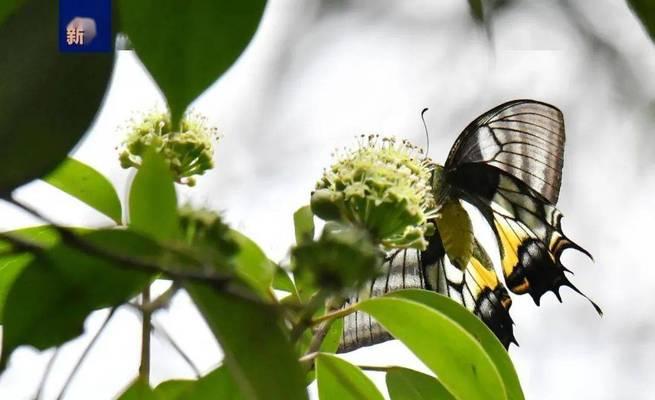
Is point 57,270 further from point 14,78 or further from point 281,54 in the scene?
point 281,54

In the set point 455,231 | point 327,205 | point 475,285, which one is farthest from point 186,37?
point 475,285

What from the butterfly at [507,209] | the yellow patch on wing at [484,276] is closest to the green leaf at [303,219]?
the butterfly at [507,209]

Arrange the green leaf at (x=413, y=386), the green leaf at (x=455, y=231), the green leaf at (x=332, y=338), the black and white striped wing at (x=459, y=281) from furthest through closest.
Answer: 1. the black and white striped wing at (x=459, y=281)
2. the green leaf at (x=455, y=231)
3. the green leaf at (x=332, y=338)
4. the green leaf at (x=413, y=386)

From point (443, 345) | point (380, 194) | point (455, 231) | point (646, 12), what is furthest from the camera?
point (455, 231)

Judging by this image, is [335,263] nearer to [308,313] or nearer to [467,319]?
[308,313]

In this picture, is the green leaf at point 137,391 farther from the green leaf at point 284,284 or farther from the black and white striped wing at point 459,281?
the black and white striped wing at point 459,281
